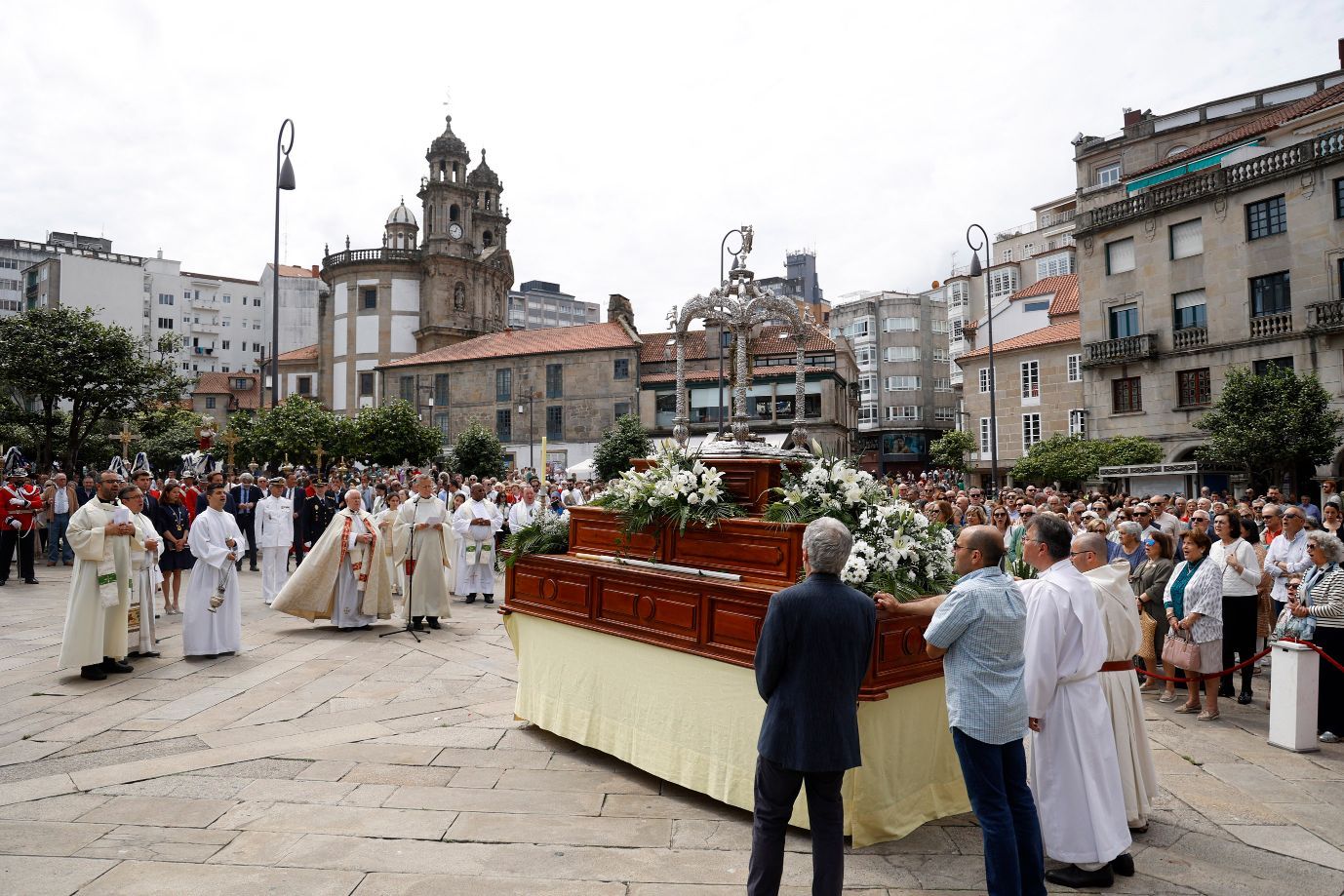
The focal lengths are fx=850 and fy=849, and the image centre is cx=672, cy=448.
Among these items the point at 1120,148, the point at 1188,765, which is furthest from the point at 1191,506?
the point at 1120,148

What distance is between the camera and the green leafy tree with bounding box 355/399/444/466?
4038 centimetres

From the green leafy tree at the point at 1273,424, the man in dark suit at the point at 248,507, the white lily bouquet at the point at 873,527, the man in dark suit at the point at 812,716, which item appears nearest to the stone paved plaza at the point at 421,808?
the man in dark suit at the point at 812,716

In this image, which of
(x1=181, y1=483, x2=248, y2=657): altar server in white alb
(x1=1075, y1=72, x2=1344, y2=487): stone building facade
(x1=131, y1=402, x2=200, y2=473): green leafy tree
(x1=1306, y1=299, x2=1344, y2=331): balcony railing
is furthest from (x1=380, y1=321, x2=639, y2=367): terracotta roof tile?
(x1=181, y1=483, x2=248, y2=657): altar server in white alb

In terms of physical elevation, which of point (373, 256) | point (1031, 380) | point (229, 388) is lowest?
point (1031, 380)

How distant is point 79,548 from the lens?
824cm

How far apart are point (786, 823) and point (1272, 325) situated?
31.2 m

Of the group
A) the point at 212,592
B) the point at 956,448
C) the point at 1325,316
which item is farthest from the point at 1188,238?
the point at 212,592

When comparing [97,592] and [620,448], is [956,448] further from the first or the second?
[97,592]

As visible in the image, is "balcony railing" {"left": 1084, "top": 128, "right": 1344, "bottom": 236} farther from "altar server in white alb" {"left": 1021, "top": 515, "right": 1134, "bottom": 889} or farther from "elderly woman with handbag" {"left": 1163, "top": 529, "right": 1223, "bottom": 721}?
"altar server in white alb" {"left": 1021, "top": 515, "right": 1134, "bottom": 889}

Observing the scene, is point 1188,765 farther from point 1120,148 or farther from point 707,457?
point 1120,148

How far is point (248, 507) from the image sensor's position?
17109 mm

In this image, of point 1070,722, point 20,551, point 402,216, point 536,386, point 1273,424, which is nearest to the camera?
point 1070,722

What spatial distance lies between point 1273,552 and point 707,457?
21.8ft

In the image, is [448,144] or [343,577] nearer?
[343,577]
